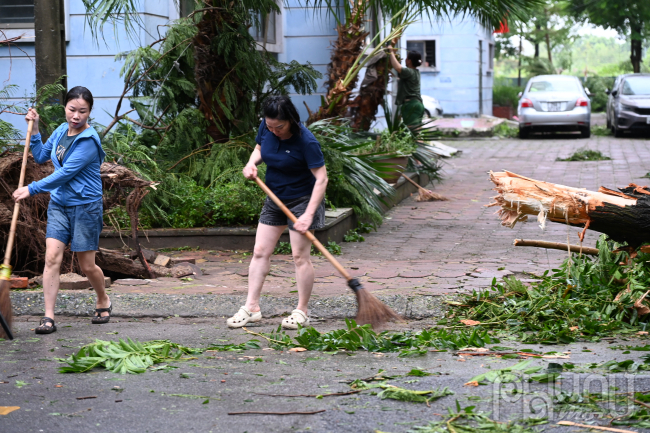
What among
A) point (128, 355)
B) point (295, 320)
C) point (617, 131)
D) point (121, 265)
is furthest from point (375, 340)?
point (617, 131)

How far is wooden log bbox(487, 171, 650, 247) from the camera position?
5191 millimetres

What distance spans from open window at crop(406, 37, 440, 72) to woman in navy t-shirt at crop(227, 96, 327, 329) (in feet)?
81.4

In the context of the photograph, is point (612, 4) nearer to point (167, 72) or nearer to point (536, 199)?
point (167, 72)

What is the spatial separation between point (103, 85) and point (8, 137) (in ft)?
11.0

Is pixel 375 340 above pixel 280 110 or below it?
below

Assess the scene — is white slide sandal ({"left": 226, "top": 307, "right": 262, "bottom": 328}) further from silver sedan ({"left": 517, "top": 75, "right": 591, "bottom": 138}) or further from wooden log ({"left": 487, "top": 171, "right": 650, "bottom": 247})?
silver sedan ({"left": 517, "top": 75, "right": 591, "bottom": 138})

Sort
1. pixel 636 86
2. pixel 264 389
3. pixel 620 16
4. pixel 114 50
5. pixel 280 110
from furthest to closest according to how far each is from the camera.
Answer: pixel 620 16
pixel 636 86
pixel 114 50
pixel 280 110
pixel 264 389

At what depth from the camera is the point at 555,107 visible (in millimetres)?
20922

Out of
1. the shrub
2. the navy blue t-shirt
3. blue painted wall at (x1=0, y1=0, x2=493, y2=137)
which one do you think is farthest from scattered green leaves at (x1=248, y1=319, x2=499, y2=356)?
blue painted wall at (x1=0, y1=0, x2=493, y2=137)

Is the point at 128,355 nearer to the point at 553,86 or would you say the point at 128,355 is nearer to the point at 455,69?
the point at 553,86

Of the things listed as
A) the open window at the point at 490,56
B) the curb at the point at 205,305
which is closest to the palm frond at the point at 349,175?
the curb at the point at 205,305

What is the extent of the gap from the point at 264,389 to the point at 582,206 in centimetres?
268

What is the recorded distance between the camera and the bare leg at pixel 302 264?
523 cm

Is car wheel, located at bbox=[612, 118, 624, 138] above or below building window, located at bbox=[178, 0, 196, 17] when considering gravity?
below
